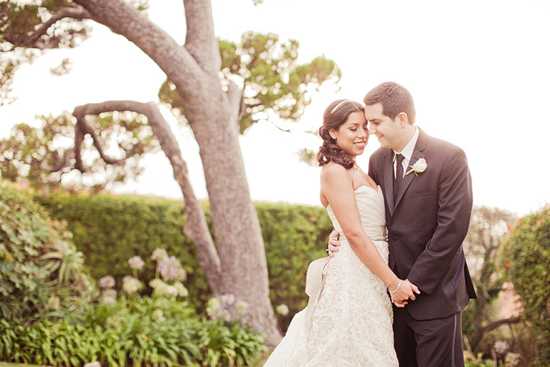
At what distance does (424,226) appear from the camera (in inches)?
112

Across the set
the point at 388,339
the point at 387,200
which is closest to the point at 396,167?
the point at 387,200

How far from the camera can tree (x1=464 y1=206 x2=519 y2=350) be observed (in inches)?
241

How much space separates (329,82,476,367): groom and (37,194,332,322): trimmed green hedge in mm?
4800

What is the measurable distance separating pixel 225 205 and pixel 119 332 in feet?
6.50

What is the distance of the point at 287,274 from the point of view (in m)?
7.71

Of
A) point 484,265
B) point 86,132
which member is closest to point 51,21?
point 86,132

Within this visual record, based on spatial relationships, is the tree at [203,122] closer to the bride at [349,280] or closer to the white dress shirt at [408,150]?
the bride at [349,280]

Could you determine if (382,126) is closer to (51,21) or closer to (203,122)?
(203,122)

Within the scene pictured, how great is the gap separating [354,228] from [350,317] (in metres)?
0.53

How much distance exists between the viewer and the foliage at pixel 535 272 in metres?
4.45

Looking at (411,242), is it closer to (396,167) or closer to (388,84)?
(396,167)

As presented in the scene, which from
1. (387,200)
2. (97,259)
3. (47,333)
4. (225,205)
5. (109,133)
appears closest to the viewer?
(387,200)

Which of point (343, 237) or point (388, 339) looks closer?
point (388, 339)

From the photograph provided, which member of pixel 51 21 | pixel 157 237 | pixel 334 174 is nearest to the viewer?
pixel 334 174
